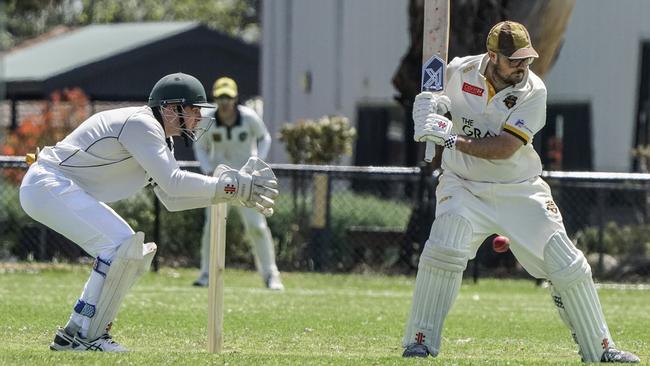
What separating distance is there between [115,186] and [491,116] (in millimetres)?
2264

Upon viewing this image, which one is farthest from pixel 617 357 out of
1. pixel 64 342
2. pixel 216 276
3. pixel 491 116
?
pixel 64 342

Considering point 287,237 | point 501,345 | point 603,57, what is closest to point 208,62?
point 603,57

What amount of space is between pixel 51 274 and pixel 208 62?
564 inches

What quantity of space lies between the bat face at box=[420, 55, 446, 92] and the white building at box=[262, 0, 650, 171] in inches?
560

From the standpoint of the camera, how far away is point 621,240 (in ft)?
53.8

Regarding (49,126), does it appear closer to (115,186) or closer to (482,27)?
(482,27)

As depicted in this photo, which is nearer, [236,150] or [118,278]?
[118,278]

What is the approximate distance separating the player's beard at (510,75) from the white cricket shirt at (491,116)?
0.04 meters

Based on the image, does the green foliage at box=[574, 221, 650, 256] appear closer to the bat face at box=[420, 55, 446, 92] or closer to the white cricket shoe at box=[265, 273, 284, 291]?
the white cricket shoe at box=[265, 273, 284, 291]

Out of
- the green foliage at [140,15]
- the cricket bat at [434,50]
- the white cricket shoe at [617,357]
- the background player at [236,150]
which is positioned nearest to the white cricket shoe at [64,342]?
the cricket bat at [434,50]

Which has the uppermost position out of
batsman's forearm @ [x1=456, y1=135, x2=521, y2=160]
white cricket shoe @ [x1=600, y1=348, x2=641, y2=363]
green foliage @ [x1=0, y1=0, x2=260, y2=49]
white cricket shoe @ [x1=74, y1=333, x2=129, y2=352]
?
batsman's forearm @ [x1=456, y1=135, x2=521, y2=160]

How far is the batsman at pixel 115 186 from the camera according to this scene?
820 centimetres

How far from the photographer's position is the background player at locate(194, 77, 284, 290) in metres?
14.6

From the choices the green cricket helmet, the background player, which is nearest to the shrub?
the background player
